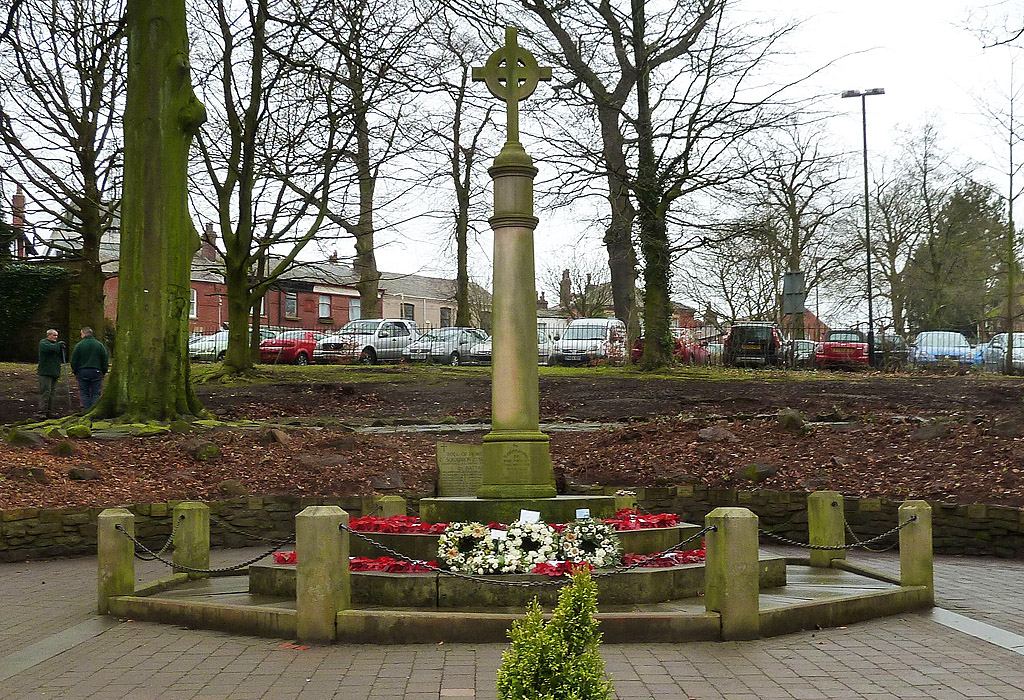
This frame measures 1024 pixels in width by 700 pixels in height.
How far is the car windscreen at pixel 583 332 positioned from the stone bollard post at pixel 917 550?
30178 millimetres

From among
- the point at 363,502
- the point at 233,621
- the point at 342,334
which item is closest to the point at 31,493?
the point at 363,502

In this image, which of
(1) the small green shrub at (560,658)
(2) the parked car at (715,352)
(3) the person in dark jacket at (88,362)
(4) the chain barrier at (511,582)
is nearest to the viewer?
(1) the small green shrub at (560,658)

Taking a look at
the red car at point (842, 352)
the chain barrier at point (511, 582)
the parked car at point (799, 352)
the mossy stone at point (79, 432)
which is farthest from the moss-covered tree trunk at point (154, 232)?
the red car at point (842, 352)

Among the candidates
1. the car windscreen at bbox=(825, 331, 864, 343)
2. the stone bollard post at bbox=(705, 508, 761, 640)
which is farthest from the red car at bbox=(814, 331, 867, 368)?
the stone bollard post at bbox=(705, 508, 761, 640)

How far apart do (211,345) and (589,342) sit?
719 inches

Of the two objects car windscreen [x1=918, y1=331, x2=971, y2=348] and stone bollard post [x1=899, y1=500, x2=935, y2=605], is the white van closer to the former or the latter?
car windscreen [x1=918, y1=331, x2=971, y2=348]

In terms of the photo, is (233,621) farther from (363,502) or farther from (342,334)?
(342,334)

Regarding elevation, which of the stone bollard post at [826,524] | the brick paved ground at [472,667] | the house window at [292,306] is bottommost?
the brick paved ground at [472,667]

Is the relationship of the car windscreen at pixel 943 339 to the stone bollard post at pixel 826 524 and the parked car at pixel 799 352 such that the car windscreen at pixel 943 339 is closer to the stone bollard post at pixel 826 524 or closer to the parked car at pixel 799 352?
the parked car at pixel 799 352

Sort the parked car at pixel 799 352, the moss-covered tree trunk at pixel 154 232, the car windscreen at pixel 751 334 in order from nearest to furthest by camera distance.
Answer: the moss-covered tree trunk at pixel 154 232 < the car windscreen at pixel 751 334 < the parked car at pixel 799 352

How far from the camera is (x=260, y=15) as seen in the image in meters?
24.1

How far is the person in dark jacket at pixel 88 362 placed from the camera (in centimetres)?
2100

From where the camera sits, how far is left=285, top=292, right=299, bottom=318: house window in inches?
2552

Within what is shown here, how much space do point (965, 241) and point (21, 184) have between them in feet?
131
